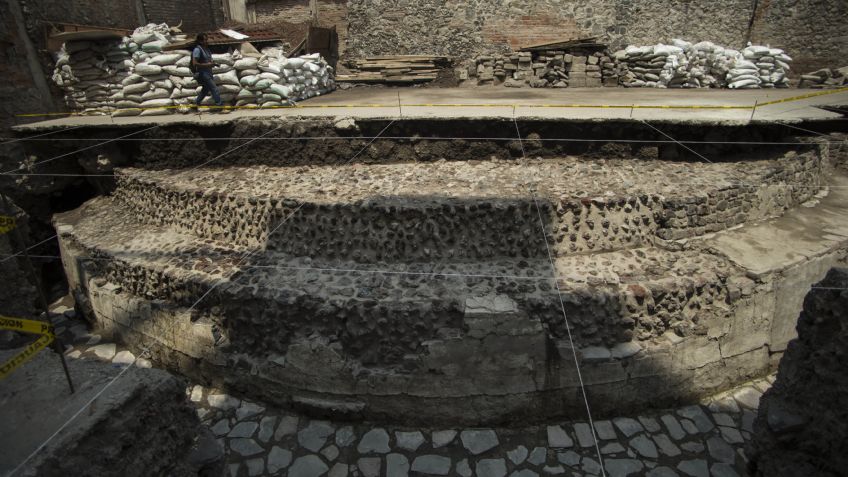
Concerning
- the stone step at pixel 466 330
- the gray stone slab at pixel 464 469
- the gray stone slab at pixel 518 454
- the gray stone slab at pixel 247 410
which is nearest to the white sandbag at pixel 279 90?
the stone step at pixel 466 330

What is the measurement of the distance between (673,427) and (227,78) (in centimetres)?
783

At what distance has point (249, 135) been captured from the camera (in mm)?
6023

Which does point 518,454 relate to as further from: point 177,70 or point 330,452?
point 177,70

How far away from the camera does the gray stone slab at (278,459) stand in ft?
11.9

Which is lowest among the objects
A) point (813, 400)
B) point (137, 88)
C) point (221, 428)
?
point (221, 428)

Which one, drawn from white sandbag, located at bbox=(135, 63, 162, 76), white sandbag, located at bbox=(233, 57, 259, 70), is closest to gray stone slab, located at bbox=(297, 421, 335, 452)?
white sandbag, located at bbox=(233, 57, 259, 70)

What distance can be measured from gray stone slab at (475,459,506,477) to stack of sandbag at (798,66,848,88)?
1111cm

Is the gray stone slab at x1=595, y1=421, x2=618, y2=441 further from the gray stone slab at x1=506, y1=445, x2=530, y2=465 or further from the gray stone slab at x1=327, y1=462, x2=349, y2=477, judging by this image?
the gray stone slab at x1=327, y1=462, x2=349, y2=477

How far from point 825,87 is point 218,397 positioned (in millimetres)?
12774

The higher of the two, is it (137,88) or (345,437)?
(137,88)

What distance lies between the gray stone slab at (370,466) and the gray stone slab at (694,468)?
2442 millimetres

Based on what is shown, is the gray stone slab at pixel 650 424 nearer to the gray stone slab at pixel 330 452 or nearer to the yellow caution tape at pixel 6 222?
the gray stone slab at pixel 330 452

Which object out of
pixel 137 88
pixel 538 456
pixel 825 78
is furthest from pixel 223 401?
pixel 825 78

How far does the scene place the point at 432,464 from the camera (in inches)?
144
